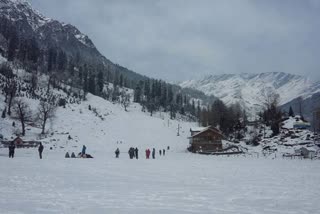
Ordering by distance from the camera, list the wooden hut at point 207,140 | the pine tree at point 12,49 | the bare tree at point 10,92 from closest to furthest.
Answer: the bare tree at point 10,92 < the wooden hut at point 207,140 < the pine tree at point 12,49

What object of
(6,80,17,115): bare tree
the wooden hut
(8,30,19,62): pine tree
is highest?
(8,30,19,62): pine tree

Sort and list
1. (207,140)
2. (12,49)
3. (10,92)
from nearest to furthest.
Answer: (10,92) → (207,140) → (12,49)

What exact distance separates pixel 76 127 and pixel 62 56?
86.5 metres

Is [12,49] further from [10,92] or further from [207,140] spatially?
[207,140]

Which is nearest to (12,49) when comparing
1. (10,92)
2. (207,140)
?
(10,92)

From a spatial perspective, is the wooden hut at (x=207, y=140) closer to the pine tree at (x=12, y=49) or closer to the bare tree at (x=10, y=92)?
the bare tree at (x=10, y=92)

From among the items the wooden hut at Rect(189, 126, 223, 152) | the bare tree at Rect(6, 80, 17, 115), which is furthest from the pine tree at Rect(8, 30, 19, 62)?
the wooden hut at Rect(189, 126, 223, 152)

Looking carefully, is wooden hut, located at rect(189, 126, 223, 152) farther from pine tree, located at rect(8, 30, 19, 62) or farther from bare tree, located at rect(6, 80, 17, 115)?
pine tree, located at rect(8, 30, 19, 62)

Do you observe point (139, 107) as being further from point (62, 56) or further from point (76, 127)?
point (76, 127)

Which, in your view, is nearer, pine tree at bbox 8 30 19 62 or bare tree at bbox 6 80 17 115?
bare tree at bbox 6 80 17 115

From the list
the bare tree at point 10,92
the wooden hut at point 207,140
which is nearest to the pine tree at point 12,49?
the bare tree at point 10,92

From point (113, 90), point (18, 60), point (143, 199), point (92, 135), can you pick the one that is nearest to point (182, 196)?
point (143, 199)

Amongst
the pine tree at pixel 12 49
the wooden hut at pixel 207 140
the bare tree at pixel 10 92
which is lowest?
the wooden hut at pixel 207 140

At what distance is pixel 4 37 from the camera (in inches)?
5497
